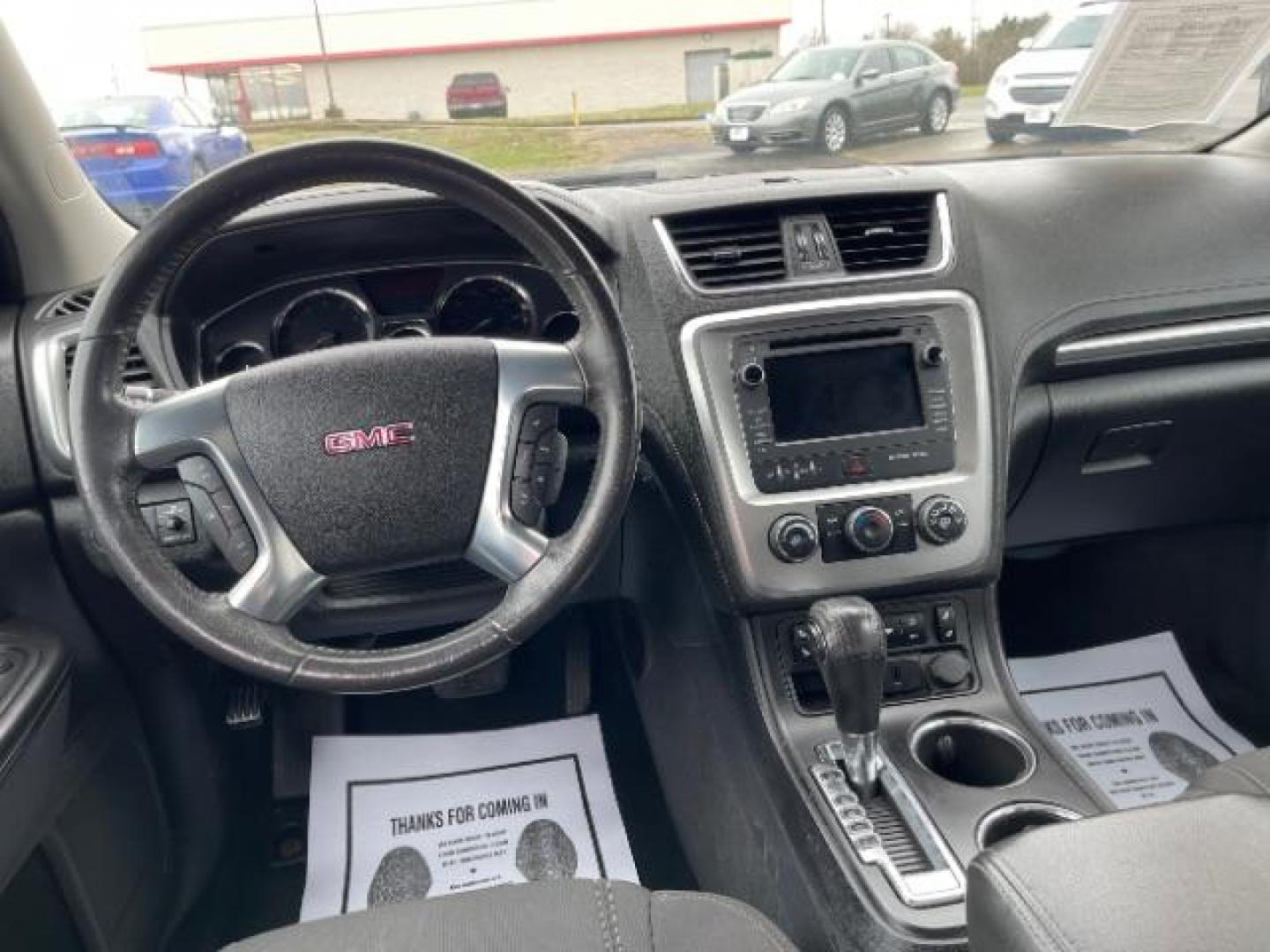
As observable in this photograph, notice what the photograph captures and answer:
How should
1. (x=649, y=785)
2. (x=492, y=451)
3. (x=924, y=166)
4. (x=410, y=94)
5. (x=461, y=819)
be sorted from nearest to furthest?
(x=492, y=451) → (x=410, y=94) → (x=924, y=166) → (x=461, y=819) → (x=649, y=785)

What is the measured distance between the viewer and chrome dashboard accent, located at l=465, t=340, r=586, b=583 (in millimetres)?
1203

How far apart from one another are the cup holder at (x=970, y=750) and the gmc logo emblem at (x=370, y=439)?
2.71 ft

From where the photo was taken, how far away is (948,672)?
1.61 m

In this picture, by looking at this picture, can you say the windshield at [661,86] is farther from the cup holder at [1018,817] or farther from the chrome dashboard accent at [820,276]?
the cup holder at [1018,817]

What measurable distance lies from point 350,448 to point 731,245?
672mm

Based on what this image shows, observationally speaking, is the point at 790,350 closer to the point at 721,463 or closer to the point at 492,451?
the point at 721,463

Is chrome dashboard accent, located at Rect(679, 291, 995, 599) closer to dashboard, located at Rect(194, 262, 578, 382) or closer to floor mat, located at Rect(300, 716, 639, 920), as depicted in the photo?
dashboard, located at Rect(194, 262, 578, 382)

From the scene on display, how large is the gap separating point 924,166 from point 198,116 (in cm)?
110

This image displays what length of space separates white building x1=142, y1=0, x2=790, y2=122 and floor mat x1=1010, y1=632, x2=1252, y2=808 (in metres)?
1.20

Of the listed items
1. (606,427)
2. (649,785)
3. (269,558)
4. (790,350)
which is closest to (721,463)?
(790,350)

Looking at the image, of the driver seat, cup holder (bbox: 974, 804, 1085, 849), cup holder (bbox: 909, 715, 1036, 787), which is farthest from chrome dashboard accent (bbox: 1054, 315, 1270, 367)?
the driver seat

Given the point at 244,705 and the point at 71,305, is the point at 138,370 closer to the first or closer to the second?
the point at 71,305

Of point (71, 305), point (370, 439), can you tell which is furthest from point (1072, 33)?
point (71, 305)

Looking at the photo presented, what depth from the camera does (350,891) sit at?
5.91ft
